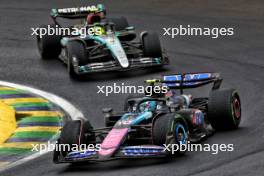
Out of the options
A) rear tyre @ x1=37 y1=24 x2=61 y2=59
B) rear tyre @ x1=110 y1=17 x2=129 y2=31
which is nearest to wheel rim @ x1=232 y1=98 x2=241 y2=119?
rear tyre @ x1=110 y1=17 x2=129 y2=31

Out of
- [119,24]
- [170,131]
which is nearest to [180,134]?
[170,131]

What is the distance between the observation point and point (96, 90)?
62.3 ft

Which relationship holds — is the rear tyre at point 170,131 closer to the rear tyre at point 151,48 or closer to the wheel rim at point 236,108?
the wheel rim at point 236,108

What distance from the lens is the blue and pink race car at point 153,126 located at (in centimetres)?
1348

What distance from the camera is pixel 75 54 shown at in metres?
20.1

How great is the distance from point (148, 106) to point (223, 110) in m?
1.18

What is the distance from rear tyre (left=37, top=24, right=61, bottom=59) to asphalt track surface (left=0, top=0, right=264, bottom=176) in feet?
0.69

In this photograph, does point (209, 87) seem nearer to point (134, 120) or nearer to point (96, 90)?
point (96, 90)

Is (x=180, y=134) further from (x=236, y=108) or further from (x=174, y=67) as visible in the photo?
(x=174, y=67)

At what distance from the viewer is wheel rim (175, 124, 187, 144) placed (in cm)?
1369

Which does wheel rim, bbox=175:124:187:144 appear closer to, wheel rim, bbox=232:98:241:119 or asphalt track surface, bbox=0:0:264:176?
asphalt track surface, bbox=0:0:264:176

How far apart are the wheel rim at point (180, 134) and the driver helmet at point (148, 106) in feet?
2.61

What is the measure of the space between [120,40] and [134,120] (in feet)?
25.0

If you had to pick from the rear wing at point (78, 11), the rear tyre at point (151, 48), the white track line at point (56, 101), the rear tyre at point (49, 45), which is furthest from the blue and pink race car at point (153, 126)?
the rear tyre at point (49, 45)
